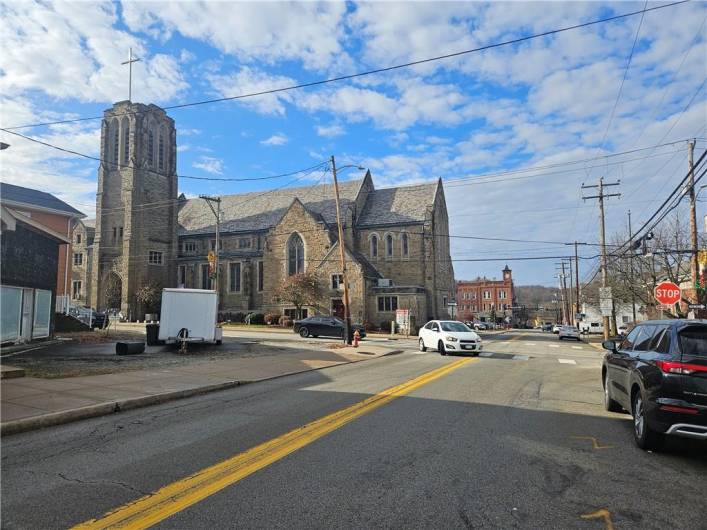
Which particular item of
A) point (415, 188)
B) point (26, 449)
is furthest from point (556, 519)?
point (415, 188)

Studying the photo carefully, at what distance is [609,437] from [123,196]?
5558 cm

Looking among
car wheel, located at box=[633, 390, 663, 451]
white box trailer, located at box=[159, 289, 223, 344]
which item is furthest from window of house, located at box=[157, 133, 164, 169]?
car wheel, located at box=[633, 390, 663, 451]

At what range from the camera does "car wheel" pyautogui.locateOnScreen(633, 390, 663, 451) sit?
6.11 meters

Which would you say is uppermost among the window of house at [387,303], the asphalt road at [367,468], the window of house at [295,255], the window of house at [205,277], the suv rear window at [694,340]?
the window of house at [295,255]

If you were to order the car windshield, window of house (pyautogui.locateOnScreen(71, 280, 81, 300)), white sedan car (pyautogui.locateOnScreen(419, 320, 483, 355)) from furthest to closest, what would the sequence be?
window of house (pyautogui.locateOnScreen(71, 280, 81, 300))
the car windshield
white sedan car (pyautogui.locateOnScreen(419, 320, 483, 355))

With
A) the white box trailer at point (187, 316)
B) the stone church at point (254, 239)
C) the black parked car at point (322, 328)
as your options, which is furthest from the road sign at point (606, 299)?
the white box trailer at point (187, 316)

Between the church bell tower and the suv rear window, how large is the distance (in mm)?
53278

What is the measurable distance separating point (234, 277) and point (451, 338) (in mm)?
37718

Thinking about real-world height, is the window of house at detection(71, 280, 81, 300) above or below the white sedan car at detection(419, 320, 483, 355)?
above

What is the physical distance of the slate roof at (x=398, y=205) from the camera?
48969 millimetres

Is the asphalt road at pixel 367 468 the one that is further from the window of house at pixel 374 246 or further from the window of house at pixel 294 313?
the window of house at pixel 374 246

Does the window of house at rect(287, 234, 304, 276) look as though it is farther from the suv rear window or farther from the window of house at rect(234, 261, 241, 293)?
the suv rear window

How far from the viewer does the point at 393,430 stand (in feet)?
22.8

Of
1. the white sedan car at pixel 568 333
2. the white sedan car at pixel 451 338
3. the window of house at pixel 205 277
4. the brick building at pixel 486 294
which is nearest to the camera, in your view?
the white sedan car at pixel 451 338
